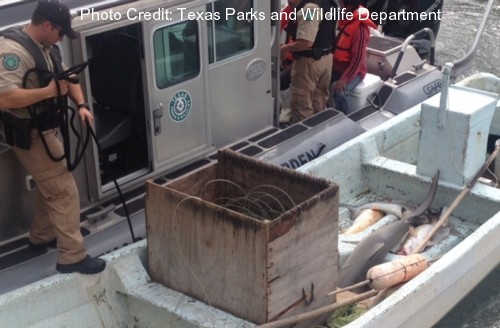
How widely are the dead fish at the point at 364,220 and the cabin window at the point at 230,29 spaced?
1.65m

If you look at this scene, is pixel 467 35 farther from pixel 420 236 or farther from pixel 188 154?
pixel 188 154

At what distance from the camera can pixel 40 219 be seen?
6.07 m

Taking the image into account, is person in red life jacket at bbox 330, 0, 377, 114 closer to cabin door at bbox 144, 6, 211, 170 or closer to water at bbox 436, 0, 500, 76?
cabin door at bbox 144, 6, 211, 170

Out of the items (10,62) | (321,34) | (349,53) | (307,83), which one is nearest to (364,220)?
(307,83)

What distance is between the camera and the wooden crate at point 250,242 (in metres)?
5.38

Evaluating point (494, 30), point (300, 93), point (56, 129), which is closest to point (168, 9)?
point (56, 129)

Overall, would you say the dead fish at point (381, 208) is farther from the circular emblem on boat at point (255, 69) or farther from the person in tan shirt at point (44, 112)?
the person in tan shirt at point (44, 112)

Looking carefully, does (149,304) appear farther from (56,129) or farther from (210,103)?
(210,103)

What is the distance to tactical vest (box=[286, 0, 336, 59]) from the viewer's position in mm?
7887

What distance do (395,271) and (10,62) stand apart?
9.26 ft

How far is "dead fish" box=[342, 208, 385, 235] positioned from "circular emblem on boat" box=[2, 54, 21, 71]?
2.96 metres

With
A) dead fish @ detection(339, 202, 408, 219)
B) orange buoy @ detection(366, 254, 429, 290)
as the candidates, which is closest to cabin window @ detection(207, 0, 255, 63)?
dead fish @ detection(339, 202, 408, 219)

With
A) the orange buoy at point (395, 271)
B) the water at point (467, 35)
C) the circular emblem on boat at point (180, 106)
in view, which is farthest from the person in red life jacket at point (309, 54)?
the water at point (467, 35)

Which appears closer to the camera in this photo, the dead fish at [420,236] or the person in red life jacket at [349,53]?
the dead fish at [420,236]
